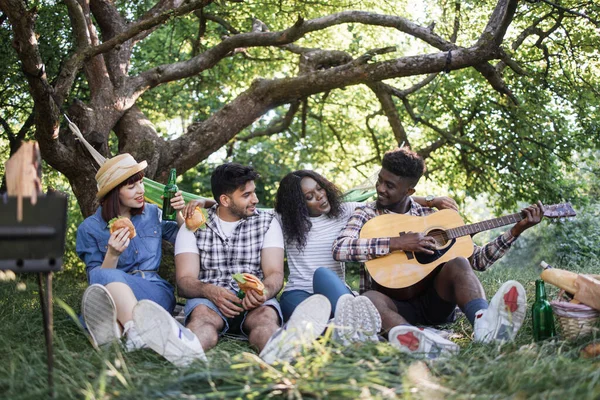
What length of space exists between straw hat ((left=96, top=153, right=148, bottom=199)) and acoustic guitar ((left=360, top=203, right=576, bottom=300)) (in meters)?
1.23

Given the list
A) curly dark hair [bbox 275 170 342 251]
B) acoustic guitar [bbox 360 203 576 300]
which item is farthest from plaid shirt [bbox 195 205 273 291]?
acoustic guitar [bbox 360 203 576 300]

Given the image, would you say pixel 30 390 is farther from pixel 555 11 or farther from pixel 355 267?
pixel 355 267

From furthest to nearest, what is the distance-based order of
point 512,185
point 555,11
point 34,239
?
point 512,185 → point 555,11 → point 34,239

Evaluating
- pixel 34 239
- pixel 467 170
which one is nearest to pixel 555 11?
pixel 467 170

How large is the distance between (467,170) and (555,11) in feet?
6.92

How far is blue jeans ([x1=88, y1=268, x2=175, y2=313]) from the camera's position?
3303mm

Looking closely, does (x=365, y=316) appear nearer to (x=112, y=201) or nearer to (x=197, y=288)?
(x=197, y=288)

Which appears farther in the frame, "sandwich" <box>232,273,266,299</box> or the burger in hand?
the burger in hand

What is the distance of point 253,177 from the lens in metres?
3.67

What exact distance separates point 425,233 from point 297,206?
673mm

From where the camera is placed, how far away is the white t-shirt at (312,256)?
3.73m

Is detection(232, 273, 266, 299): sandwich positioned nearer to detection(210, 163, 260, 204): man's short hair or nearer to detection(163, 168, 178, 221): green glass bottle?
detection(210, 163, 260, 204): man's short hair

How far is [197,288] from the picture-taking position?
11.1 feet

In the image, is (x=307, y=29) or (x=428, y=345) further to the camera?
(x=307, y=29)
